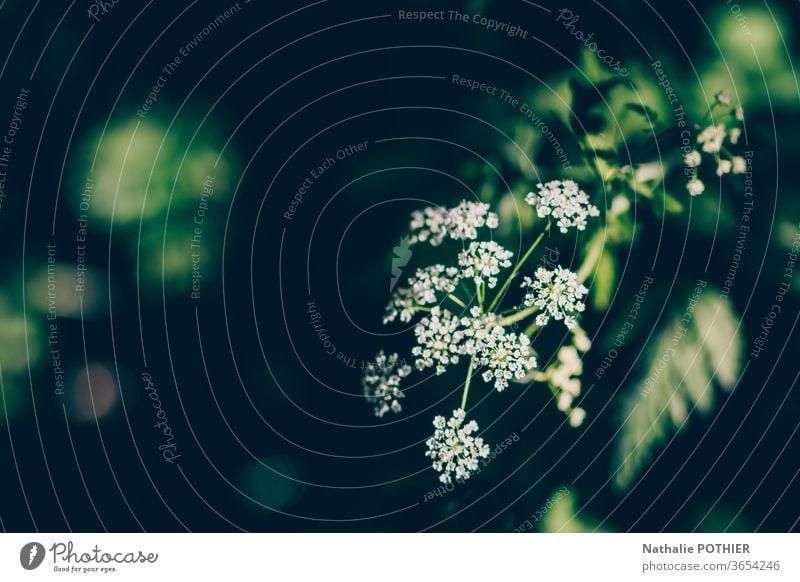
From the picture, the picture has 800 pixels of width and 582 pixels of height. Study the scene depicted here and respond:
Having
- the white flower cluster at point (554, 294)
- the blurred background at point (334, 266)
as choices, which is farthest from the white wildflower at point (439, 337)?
the white flower cluster at point (554, 294)

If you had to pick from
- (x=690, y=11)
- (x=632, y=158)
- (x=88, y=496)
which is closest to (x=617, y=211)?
(x=632, y=158)

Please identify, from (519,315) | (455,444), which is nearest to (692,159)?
(519,315)

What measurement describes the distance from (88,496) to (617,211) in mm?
1760

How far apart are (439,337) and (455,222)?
32 centimetres

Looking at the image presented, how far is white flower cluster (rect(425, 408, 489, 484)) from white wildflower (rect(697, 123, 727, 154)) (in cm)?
102

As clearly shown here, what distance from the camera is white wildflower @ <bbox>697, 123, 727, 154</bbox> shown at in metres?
2.00

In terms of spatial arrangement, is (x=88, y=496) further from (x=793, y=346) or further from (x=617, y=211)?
(x=793, y=346)

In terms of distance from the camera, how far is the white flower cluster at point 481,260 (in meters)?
1.90

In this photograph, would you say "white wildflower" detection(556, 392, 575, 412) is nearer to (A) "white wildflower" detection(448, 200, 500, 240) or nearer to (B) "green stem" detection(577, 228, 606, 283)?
(B) "green stem" detection(577, 228, 606, 283)

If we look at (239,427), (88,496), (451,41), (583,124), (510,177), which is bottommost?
(88,496)

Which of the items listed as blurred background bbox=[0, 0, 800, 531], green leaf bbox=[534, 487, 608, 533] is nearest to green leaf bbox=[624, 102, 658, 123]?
blurred background bbox=[0, 0, 800, 531]

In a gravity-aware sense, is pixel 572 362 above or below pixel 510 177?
below

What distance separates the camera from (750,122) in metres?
2.01
